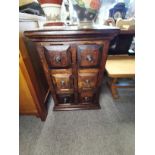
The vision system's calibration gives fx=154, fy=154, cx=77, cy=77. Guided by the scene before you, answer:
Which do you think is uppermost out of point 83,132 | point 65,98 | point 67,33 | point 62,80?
point 67,33

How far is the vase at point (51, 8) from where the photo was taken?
4.08 feet

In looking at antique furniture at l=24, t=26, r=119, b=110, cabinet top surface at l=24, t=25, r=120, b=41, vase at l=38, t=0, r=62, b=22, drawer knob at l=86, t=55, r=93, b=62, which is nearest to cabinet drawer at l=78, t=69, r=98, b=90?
antique furniture at l=24, t=26, r=119, b=110

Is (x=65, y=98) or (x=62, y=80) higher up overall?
(x=62, y=80)

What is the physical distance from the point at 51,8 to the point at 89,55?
50 cm

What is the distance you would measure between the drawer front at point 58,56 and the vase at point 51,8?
1.02 ft

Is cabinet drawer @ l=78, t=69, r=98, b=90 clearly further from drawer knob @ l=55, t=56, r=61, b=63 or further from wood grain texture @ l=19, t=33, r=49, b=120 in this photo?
wood grain texture @ l=19, t=33, r=49, b=120

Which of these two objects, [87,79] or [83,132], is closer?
[83,132]

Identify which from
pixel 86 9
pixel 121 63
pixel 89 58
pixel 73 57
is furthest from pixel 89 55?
pixel 121 63

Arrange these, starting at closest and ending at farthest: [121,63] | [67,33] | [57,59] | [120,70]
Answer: [67,33] < [57,59] < [120,70] < [121,63]

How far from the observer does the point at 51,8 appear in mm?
1274

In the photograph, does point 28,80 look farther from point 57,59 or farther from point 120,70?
point 120,70

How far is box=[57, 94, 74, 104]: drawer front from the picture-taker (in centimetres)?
150

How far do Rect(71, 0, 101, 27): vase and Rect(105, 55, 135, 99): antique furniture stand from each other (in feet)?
1.71

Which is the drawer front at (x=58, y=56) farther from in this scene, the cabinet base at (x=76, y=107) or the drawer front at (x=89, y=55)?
the cabinet base at (x=76, y=107)
